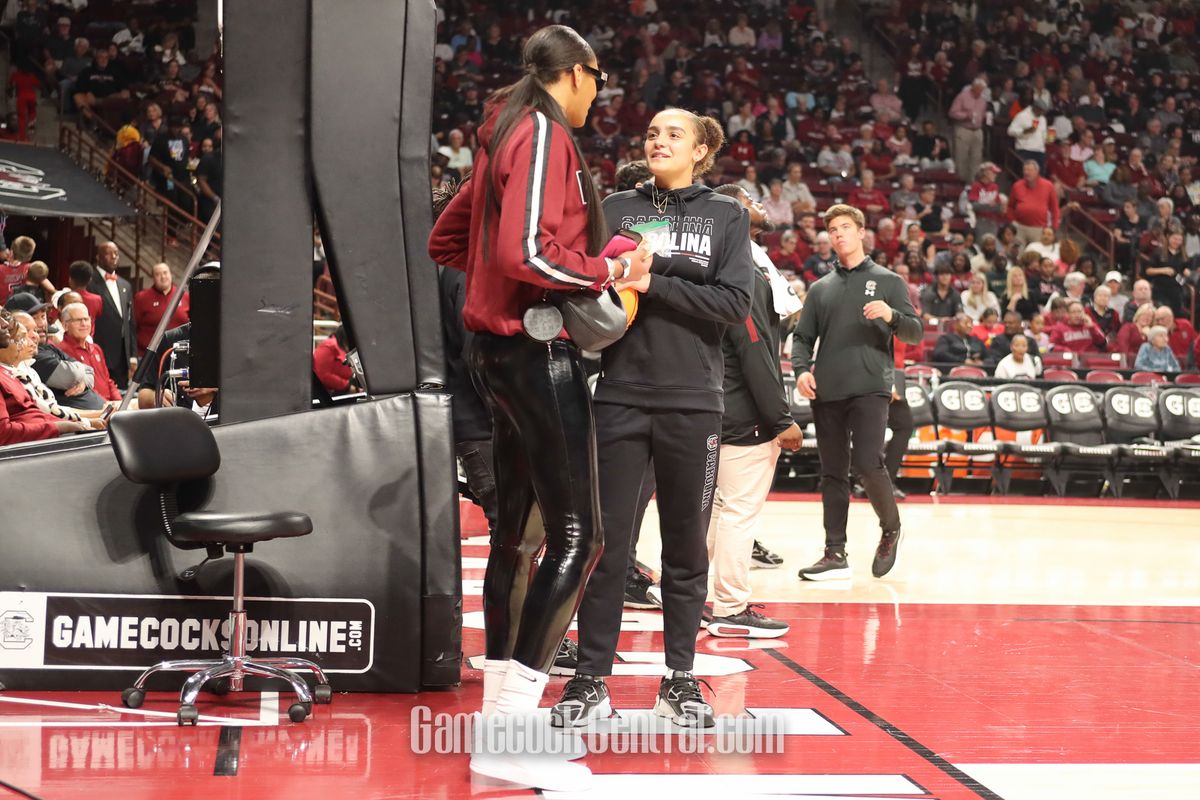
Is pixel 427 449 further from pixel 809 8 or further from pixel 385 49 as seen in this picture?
pixel 809 8

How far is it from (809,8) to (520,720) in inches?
789

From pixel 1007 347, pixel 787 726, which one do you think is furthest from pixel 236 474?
pixel 1007 347

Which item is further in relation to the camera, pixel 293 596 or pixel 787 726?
pixel 293 596

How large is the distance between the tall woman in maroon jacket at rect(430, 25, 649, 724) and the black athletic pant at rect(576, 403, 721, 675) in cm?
39

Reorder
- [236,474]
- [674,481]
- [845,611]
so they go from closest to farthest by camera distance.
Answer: [674,481] → [236,474] → [845,611]

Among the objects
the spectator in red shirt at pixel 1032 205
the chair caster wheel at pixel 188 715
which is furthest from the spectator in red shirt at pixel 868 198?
the chair caster wheel at pixel 188 715

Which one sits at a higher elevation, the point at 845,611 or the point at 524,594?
the point at 524,594

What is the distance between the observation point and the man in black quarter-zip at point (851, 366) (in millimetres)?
6766

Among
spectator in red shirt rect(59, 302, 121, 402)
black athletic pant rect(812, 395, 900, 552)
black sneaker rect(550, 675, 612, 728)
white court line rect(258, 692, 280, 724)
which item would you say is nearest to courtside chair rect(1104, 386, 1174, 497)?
black athletic pant rect(812, 395, 900, 552)

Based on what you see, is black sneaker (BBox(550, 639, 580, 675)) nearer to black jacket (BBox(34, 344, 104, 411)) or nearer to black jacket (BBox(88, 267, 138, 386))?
black jacket (BBox(34, 344, 104, 411))

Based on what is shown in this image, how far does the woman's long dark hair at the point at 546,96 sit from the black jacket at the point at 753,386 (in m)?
2.07

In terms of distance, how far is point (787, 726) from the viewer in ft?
13.3

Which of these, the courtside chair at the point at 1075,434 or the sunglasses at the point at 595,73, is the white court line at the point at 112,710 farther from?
the courtside chair at the point at 1075,434

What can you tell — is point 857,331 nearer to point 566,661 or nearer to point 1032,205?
point 566,661
